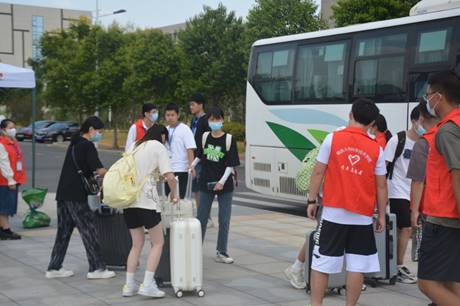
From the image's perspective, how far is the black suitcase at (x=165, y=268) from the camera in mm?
6984

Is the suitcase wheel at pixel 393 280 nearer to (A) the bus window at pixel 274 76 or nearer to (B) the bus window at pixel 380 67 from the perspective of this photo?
(B) the bus window at pixel 380 67

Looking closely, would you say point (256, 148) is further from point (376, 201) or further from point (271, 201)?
point (376, 201)

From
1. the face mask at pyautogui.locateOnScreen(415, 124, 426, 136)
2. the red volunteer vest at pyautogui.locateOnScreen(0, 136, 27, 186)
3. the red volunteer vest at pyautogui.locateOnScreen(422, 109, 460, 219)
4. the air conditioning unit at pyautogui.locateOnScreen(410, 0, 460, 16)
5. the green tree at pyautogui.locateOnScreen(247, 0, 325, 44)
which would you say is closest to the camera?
the red volunteer vest at pyautogui.locateOnScreen(422, 109, 460, 219)

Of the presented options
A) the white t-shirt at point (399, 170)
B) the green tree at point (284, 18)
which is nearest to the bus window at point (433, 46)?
the white t-shirt at point (399, 170)

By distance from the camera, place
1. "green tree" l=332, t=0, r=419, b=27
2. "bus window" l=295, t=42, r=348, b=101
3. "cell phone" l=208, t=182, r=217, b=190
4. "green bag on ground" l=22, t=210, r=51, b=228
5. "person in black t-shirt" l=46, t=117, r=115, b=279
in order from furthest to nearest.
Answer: "green tree" l=332, t=0, r=419, b=27
"bus window" l=295, t=42, r=348, b=101
"green bag on ground" l=22, t=210, r=51, b=228
"cell phone" l=208, t=182, r=217, b=190
"person in black t-shirt" l=46, t=117, r=115, b=279

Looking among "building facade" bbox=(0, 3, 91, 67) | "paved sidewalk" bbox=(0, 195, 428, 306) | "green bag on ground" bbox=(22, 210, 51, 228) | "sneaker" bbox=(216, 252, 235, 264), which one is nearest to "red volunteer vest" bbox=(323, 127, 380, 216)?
"paved sidewalk" bbox=(0, 195, 428, 306)

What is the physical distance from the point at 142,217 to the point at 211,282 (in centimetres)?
133

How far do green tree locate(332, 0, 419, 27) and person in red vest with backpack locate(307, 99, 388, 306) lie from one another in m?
16.8

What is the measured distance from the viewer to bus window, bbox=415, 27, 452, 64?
1084 centimetres

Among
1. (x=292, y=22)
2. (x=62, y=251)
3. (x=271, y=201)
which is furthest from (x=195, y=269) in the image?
(x=292, y=22)

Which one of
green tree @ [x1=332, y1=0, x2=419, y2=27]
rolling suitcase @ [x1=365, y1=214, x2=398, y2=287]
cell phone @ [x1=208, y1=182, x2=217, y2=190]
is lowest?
rolling suitcase @ [x1=365, y1=214, x2=398, y2=287]

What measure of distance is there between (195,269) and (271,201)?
9535 mm

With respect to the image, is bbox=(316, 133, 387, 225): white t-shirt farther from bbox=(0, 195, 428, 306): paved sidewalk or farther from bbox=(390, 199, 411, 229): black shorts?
bbox=(390, 199, 411, 229): black shorts

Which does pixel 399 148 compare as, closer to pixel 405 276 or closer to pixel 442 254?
pixel 405 276
